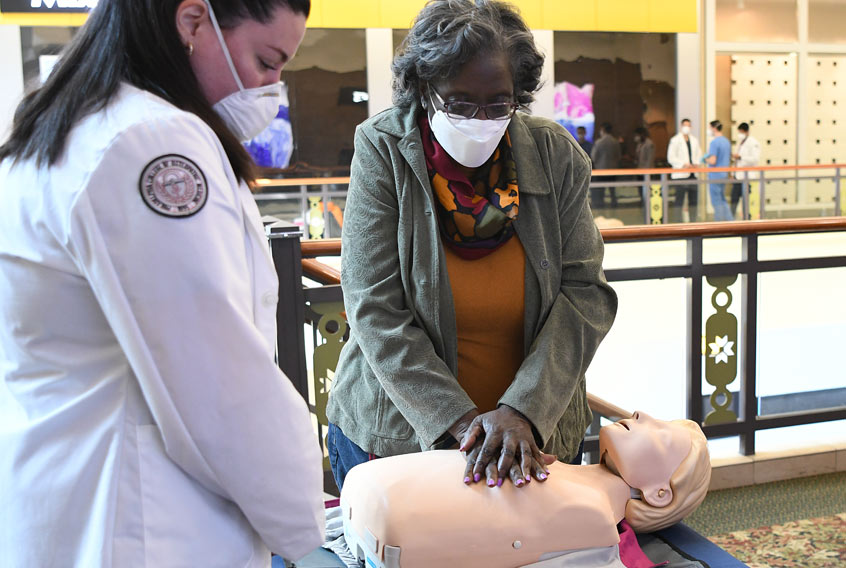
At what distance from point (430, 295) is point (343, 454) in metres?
Answer: 0.48

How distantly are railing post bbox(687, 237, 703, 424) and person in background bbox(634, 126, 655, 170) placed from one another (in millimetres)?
13258

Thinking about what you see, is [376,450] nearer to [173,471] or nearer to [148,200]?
[173,471]

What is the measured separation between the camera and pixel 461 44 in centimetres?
175

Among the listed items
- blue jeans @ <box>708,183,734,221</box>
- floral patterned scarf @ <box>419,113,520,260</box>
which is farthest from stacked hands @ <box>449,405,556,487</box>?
blue jeans @ <box>708,183,734,221</box>

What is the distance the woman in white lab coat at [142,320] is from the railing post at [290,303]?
1.92 m

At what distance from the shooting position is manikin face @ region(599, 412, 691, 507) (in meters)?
1.92

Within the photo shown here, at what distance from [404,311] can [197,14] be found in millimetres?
898

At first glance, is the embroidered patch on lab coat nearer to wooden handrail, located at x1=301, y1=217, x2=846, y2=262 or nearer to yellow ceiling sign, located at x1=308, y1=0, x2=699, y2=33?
wooden handrail, located at x1=301, y1=217, x2=846, y2=262

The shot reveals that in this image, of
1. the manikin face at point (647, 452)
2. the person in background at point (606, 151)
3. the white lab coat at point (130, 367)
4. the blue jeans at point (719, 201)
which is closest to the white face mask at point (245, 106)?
the white lab coat at point (130, 367)

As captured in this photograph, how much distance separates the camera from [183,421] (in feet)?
3.27

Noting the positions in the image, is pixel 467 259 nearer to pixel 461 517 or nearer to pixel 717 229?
pixel 461 517

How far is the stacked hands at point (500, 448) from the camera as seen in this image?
1.65 m

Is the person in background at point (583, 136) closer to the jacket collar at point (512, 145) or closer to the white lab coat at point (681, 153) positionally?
the white lab coat at point (681, 153)

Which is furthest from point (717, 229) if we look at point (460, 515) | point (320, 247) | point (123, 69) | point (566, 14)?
point (566, 14)
